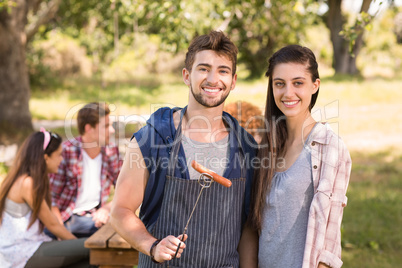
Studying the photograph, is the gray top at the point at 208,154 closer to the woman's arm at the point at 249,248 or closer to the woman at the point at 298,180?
the woman at the point at 298,180

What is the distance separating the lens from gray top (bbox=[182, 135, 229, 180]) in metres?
2.27

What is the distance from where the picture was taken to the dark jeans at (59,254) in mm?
3424

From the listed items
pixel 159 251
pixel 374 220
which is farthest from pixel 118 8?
pixel 159 251

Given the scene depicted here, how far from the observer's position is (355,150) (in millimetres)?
10734

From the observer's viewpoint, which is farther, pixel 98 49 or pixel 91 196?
pixel 98 49

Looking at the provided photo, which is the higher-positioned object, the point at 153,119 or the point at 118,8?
the point at 118,8

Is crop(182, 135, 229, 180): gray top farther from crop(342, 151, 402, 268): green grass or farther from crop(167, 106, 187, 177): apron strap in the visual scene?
crop(342, 151, 402, 268): green grass

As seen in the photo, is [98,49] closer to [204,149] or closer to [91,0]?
[91,0]

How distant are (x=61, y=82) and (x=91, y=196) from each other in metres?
19.4

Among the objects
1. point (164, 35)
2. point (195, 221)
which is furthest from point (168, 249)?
point (164, 35)

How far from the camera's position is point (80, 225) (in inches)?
160

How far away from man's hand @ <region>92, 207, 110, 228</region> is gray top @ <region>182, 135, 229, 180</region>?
2018mm

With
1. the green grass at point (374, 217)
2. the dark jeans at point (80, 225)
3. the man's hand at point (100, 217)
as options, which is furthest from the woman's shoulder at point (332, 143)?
the green grass at point (374, 217)

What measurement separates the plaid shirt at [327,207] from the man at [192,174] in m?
0.38
